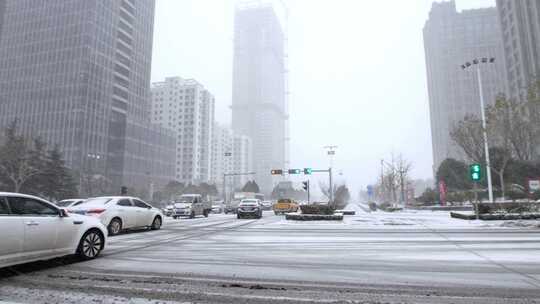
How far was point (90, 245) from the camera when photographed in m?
8.59

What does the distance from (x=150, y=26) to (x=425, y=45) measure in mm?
100874

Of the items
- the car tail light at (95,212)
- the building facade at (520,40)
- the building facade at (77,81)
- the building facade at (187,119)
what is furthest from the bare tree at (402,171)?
the building facade at (187,119)

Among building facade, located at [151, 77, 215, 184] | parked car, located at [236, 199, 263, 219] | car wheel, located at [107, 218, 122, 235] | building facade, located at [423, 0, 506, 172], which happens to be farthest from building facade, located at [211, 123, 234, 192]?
car wheel, located at [107, 218, 122, 235]

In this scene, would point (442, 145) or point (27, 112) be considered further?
point (442, 145)

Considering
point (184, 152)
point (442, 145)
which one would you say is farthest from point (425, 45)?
point (184, 152)

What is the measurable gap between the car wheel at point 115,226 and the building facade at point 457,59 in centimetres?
10883

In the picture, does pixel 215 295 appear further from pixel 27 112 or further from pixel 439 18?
pixel 439 18

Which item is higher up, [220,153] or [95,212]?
[220,153]

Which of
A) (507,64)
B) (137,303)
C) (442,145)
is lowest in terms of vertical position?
(137,303)

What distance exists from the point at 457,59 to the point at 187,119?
99.6 m

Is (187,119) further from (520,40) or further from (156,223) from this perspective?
(156,223)

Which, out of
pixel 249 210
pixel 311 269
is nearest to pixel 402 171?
pixel 249 210

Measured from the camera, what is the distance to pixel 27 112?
318ft

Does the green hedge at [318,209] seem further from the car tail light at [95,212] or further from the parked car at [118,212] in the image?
the car tail light at [95,212]
